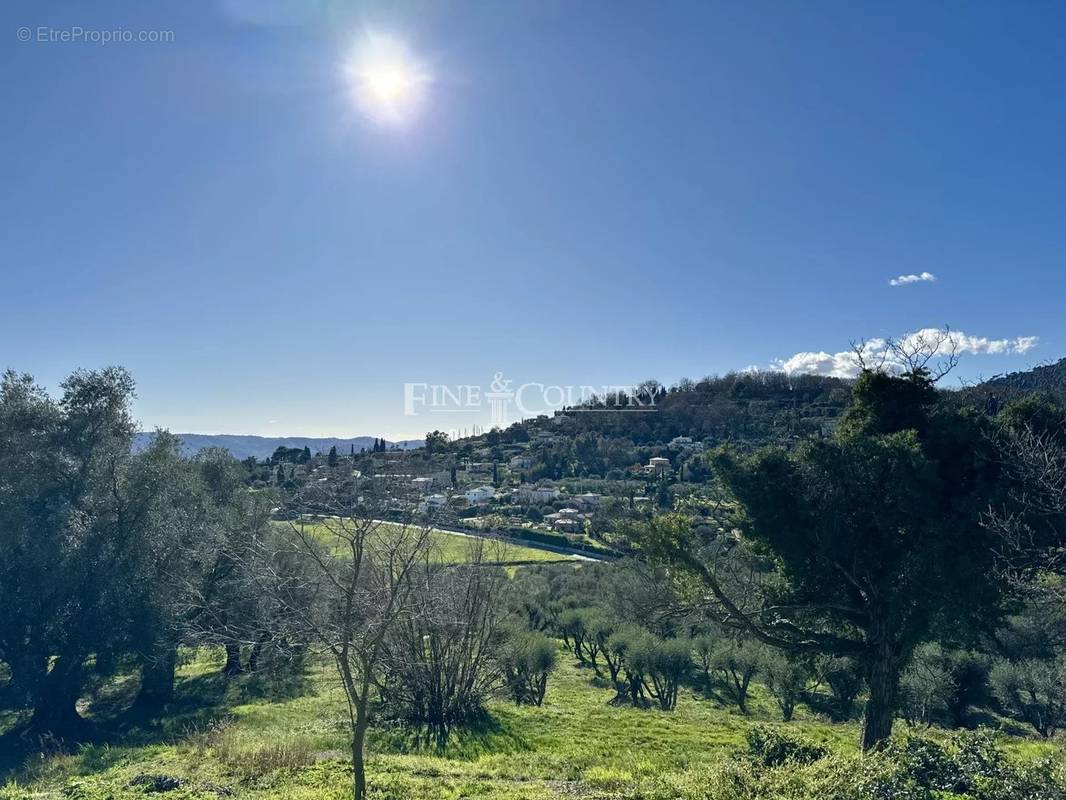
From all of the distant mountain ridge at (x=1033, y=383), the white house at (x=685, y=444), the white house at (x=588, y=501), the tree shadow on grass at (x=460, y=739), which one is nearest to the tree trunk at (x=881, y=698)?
the distant mountain ridge at (x=1033, y=383)

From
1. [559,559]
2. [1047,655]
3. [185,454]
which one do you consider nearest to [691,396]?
[559,559]

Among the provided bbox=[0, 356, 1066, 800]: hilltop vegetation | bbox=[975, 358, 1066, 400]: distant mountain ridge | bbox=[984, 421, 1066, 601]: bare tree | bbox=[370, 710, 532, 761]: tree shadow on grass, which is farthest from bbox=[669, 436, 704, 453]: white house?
bbox=[984, 421, 1066, 601]: bare tree

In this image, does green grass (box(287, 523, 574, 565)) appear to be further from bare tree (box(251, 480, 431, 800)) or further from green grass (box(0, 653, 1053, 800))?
green grass (box(0, 653, 1053, 800))

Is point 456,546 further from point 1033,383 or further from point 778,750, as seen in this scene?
point 1033,383

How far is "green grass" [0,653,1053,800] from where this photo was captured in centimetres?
884

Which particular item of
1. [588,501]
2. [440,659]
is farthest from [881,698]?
[588,501]

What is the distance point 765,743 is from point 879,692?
328cm

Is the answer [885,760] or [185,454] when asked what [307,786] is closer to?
[885,760]

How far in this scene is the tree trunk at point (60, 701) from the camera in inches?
631

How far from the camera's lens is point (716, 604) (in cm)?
1108

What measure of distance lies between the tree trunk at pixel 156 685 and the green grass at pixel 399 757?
27.7 inches

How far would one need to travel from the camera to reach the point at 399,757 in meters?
11.8

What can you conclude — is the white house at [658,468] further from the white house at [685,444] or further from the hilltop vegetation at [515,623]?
the hilltop vegetation at [515,623]

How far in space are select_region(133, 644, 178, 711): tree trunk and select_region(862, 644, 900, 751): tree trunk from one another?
66.0 ft
